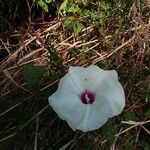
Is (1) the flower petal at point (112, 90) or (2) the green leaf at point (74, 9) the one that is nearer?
(1) the flower petal at point (112, 90)

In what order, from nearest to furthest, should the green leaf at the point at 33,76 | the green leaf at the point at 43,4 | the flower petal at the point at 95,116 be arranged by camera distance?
the flower petal at the point at 95,116 → the green leaf at the point at 33,76 → the green leaf at the point at 43,4

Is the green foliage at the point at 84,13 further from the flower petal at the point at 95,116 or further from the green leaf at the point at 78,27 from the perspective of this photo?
the flower petal at the point at 95,116

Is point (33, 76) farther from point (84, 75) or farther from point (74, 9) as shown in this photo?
point (74, 9)

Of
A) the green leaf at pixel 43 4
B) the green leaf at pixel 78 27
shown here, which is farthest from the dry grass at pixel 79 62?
the green leaf at pixel 43 4

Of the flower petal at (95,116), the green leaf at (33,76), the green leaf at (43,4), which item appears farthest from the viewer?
the green leaf at (43,4)

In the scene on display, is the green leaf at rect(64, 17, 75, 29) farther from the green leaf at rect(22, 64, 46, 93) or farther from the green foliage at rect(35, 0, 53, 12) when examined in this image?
→ the green leaf at rect(22, 64, 46, 93)
